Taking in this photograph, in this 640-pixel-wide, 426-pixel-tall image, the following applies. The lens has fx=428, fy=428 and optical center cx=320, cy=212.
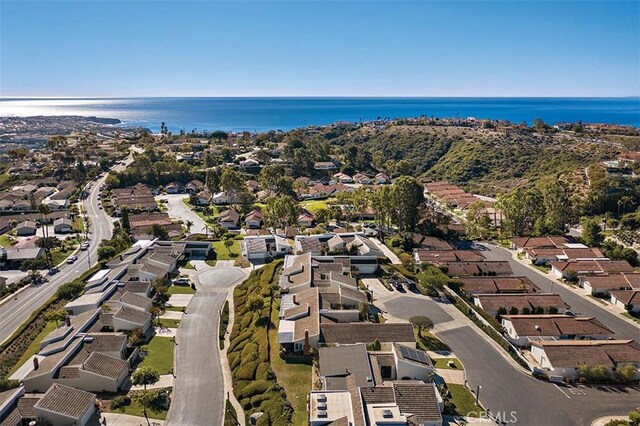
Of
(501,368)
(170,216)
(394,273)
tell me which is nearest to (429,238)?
(394,273)

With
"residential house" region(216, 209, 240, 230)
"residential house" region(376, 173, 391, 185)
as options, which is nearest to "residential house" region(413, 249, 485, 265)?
"residential house" region(216, 209, 240, 230)

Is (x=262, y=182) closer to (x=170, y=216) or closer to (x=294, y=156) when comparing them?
(x=170, y=216)

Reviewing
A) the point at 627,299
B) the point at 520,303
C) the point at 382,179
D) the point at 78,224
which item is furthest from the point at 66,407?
the point at 382,179

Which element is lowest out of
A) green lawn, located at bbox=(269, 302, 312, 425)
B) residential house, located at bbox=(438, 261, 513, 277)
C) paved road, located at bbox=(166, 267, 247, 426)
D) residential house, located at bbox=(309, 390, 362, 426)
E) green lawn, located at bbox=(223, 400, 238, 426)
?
paved road, located at bbox=(166, 267, 247, 426)

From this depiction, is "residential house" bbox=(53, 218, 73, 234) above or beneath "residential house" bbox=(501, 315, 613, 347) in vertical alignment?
beneath

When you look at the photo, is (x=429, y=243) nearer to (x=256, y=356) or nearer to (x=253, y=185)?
(x=256, y=356)

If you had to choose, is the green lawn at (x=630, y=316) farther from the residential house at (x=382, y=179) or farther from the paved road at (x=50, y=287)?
the residential house at (x=382, y=179)

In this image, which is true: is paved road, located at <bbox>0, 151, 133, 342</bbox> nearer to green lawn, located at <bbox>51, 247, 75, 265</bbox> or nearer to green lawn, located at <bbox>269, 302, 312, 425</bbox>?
green lawn, located at <bbox>51, 247, 75, 265</bbox>

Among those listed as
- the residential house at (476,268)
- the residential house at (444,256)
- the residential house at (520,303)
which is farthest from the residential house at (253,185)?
the residential house at (520,303)
